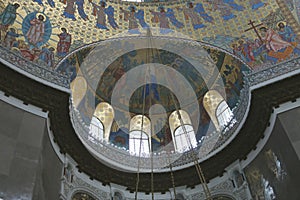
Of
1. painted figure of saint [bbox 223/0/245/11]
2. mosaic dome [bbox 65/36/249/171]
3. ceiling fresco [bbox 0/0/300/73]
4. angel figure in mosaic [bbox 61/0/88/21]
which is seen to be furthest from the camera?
painted figure of saint [bbox 223/0/245/11]

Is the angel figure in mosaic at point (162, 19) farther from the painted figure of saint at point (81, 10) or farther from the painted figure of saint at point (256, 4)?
the painted figure of saint at point (256, 4)

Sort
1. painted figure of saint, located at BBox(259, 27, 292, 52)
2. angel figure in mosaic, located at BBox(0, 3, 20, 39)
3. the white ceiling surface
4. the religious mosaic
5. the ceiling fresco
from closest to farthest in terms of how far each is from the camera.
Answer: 1. the white ceiling surface
2. angel figure in mosaic, located at BBox(0, 3, 20, 39)
3. the ceiling fresco
4. painted figure of saint, located at BBox(259, 27, 292, 52)
5. the religious mosaic

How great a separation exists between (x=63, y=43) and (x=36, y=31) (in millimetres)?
1046

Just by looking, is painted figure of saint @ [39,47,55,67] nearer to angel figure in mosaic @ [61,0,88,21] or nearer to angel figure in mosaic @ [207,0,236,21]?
angel figure in mosaic @ [61,0,88,21]

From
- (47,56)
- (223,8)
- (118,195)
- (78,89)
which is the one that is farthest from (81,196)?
(223,8)

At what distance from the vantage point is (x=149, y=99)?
60.8ft

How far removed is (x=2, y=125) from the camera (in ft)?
37.1

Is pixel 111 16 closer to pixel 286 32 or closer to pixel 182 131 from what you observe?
pixel 182 131

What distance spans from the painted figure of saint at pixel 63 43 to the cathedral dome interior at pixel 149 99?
2.0 inches

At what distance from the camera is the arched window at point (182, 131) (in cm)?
1700

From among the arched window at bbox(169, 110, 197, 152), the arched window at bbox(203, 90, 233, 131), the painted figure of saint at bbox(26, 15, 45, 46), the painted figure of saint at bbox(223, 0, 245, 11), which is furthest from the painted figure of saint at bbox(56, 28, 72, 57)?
the painted figure of saint at bbox(223, 0, 245, 11)

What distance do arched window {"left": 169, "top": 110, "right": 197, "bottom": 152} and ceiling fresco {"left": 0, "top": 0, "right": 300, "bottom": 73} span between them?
11.5 feet

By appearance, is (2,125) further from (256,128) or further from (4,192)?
(256,128)

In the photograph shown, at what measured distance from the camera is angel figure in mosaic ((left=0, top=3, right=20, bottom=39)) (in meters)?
13.4
